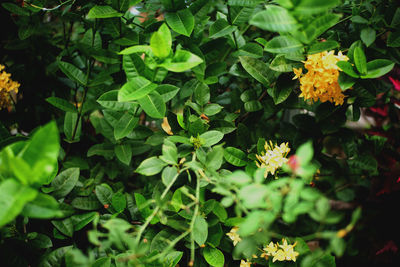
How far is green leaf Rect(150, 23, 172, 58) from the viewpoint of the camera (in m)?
0.66

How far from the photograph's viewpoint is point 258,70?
95 centimetres

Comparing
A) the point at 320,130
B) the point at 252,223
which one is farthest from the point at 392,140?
the point at 252,223

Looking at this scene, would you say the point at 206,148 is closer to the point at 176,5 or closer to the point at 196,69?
the point at 196,69

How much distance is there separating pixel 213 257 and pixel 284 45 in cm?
66

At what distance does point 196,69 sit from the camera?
92 cm

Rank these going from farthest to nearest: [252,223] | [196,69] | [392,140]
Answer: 1. [392,140]
2. [196,69]
3. [252,223]

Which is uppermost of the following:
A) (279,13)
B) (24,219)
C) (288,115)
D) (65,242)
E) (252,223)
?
(279,13)

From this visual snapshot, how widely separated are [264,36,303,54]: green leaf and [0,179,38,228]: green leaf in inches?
25.5

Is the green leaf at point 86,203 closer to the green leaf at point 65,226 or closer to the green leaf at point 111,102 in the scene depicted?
the green leaf at point 65,226

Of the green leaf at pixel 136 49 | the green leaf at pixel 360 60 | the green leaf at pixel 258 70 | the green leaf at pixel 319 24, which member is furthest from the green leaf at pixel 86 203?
the green leaf at pixel 360 60

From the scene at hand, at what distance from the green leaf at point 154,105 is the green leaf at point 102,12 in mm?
270

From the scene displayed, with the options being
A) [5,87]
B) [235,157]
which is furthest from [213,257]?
[5,87]

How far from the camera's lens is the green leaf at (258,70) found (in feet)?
3.05

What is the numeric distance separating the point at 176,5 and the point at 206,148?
449 mm
